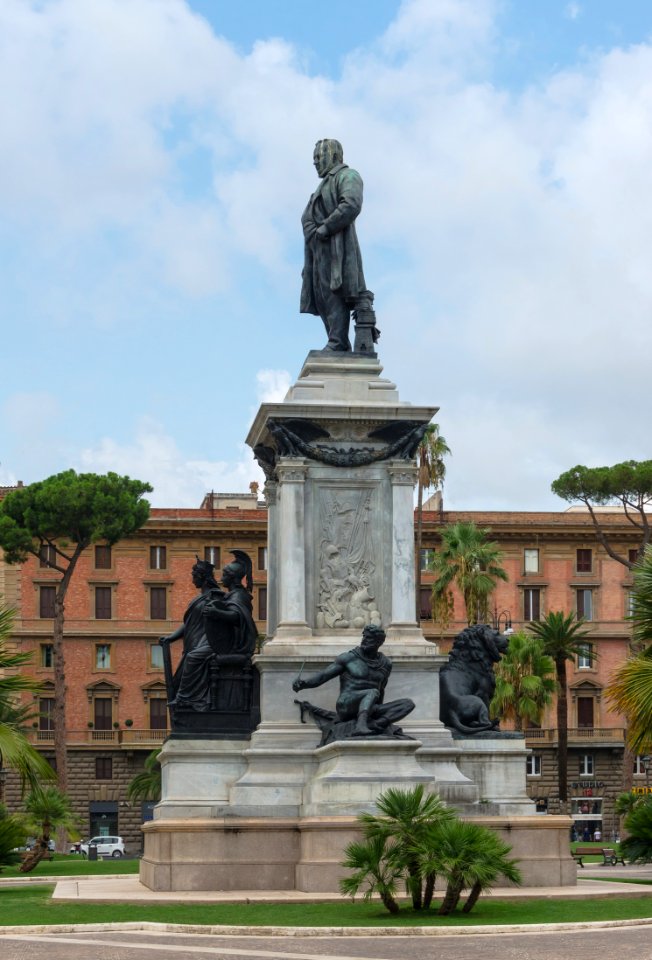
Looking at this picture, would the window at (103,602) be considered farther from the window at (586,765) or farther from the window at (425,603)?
the window at (586,765)

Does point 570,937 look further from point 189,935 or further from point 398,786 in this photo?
point 398,786

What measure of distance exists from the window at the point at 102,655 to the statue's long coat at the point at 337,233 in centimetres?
A: 6253

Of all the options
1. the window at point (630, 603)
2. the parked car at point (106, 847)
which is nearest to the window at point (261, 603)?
the parked car at point (106, 847)

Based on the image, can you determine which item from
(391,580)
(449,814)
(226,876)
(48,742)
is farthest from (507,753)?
(48,742)

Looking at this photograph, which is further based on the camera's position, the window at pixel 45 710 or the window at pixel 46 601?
the window at pixel 46 601

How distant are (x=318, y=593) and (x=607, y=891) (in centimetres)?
652

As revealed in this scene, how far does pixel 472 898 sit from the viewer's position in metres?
18.9

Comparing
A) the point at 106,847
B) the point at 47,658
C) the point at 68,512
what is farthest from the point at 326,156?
the point at 47,658

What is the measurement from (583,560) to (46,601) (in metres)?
28.6

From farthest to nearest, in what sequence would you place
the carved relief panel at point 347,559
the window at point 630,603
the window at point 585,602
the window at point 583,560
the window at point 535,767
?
the window at point 583,560, the window at point 585,602, the window at point 535,767, the window at point 630,603, the carved relief panel at point 347,559

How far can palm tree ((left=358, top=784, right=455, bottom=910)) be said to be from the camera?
60.9 feet

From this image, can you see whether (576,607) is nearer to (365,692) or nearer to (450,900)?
(365,692)

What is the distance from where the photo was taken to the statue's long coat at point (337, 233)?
1116 inches

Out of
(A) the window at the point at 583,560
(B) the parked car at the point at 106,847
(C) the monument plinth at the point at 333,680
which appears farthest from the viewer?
(A) the window at the point at 583,560
